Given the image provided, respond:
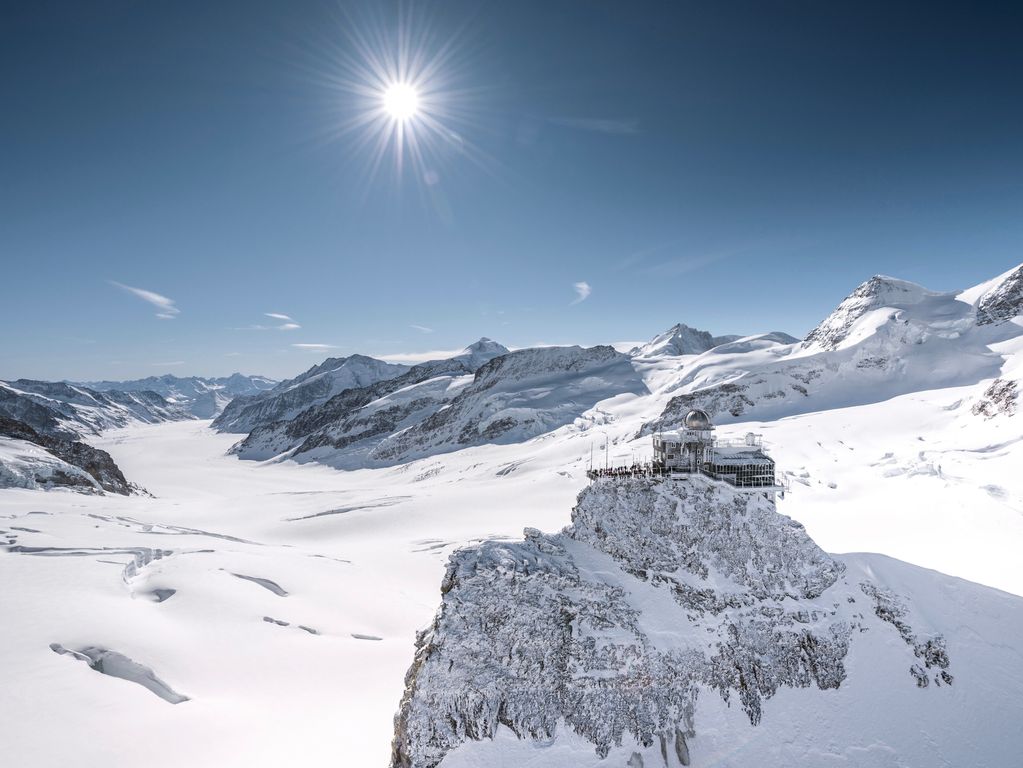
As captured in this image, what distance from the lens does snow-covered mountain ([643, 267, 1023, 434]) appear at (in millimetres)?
101125

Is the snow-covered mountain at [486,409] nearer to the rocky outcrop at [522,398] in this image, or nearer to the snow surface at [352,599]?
the rocky outcrop at [522,398]

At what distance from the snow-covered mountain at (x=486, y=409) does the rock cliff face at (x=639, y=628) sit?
105823 millimetres

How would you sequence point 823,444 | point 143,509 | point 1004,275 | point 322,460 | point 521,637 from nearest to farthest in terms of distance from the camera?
point 521,637
point 143,509
point 823,444
point 1004,275
point 322,460

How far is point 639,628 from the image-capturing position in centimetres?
1841

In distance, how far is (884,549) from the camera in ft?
105

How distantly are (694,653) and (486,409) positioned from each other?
13161 centimetres

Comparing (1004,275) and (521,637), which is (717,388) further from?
(521,637)

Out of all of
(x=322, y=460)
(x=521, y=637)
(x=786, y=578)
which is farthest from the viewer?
(x=322, y=460)

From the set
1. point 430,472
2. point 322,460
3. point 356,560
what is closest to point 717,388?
point 430,472

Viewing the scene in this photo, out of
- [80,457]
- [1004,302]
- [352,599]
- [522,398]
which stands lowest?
[352,599]

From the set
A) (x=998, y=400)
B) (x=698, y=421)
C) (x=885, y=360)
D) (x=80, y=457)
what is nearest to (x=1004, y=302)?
(x=885, y=360)

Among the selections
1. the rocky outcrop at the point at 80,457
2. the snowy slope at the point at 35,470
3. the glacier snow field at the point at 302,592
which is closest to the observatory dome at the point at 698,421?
the glacier snow field at the point at 302,592

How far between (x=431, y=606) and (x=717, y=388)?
97686 mm

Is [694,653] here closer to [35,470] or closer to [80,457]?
[35,470]
